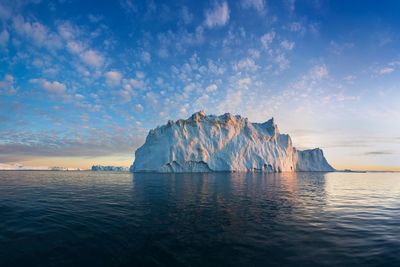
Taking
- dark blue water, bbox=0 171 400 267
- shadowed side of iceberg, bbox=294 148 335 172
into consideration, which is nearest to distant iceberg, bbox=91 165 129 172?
shadowed side of iceberg, bbox=294 148 335 172

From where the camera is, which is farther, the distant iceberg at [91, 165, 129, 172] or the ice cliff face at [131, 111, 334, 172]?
the distant iceberg at [91, 165, 129, 172]

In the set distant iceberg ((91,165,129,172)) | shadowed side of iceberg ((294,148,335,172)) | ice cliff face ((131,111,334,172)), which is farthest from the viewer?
distant iceberg ((91,165,129,172))

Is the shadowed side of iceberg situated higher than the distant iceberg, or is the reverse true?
the shadowed side of iceberg

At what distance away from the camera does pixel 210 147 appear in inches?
3361

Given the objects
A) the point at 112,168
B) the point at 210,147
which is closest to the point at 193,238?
the point at 210,147

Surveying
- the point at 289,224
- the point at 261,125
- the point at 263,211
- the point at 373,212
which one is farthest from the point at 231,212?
the point at 261,125

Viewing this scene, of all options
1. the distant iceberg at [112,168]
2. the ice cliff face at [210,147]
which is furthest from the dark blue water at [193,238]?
the distant iceberg at [112,168]

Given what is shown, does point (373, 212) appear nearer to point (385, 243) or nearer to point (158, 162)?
point (385, 243)

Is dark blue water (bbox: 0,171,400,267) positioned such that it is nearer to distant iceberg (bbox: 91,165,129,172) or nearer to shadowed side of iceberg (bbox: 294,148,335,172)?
shadowed side of iceberg (bbox: 294,148,335,172)

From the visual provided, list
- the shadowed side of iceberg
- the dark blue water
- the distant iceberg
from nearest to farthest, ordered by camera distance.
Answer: the dark blue water < the shadowed side of iceberg < the distant iceberg

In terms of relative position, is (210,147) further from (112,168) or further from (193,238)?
(112,168)

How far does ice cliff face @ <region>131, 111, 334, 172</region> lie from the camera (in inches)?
3199

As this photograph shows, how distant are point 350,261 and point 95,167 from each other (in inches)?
8516

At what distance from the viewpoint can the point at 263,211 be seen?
13.8 m
